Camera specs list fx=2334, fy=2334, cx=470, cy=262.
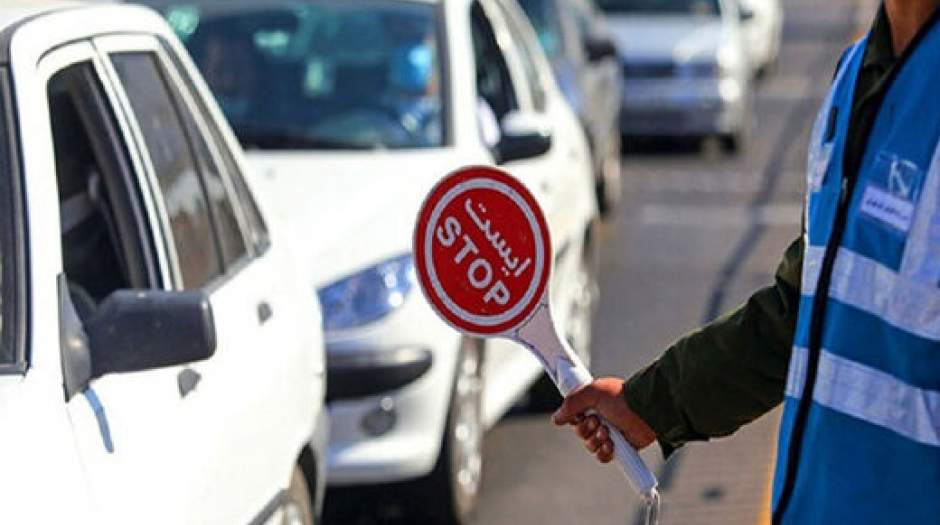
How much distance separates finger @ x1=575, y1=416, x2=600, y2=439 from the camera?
3.33m

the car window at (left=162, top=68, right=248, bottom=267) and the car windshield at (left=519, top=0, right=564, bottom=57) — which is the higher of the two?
the car window at (left=162, top=68, right=248, bottom=267)

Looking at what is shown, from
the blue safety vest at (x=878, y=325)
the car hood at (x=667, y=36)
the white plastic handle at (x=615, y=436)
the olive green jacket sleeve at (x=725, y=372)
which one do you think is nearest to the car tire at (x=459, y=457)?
the olive green jacket sleeve at (x=725, y=372)

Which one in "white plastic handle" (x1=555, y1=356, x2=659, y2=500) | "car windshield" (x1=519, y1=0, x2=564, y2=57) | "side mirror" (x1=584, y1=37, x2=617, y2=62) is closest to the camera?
"white plastic handle" (x1=555, y1=356, x2=659, y2=500)

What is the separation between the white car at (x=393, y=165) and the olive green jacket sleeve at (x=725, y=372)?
333 cm

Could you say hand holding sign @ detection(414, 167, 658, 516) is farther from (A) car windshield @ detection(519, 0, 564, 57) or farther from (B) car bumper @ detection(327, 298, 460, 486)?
(A) car windshield @ detection(519, 0, 564, 57)

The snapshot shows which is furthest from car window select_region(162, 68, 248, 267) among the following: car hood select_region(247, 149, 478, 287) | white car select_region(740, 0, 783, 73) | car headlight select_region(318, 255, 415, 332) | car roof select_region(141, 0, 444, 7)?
white car select_region(740, 0, 783, 73)

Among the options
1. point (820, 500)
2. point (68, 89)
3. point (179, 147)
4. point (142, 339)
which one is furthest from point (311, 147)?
point (820, 500)

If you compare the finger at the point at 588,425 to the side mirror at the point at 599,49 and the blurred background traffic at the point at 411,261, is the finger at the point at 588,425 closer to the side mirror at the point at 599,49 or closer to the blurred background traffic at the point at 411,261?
the blurred background traffic at the point at 411,261

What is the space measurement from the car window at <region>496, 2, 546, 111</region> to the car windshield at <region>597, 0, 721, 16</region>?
8780mm

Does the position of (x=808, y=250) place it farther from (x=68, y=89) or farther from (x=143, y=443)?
(x=68, y=89)

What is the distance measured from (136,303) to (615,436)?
3.28 ft

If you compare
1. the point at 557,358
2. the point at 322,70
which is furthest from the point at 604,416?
the point at 322,70

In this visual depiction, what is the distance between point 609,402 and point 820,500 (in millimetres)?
530

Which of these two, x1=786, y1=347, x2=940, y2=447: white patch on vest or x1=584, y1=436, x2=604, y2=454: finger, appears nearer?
x1=786, y1=347, x2=940, y2=447: white patch on vest
